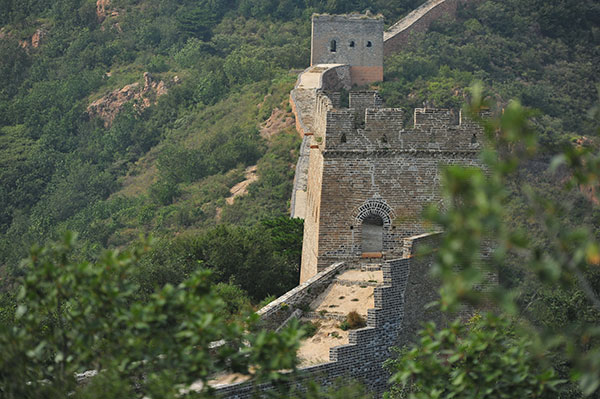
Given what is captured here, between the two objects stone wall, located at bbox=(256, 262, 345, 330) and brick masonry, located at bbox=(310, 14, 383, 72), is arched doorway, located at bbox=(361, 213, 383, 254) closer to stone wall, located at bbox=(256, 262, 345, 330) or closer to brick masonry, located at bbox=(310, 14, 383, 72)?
stone wall, located at bbox=(256, 262, 345, 330)

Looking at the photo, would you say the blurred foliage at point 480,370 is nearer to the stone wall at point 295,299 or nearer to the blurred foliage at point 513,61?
the stone wall at point 295,299

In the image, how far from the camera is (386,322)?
2098cm

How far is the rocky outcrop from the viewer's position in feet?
238

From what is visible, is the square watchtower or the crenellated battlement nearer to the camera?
the crenellated battlement

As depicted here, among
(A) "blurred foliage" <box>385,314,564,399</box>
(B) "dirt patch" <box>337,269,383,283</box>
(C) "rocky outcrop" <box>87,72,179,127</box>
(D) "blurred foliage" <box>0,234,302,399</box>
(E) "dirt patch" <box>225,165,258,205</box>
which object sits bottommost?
(E) "dirt patch" <box>225,165,258,205</box>

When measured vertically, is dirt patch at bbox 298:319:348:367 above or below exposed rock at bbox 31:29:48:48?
above

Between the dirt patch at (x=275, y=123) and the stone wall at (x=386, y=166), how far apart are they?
33259mm

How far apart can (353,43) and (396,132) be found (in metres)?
40.6

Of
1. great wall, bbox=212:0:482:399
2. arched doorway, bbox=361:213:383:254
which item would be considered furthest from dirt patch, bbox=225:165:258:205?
arched doorway, bbox=361:213:383:254

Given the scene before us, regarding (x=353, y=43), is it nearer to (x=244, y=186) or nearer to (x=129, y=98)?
(x=244, y=186)

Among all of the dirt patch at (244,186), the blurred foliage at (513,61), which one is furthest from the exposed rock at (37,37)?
the dirt patch at (244,186)

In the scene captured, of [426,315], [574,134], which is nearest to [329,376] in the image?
[426,315]

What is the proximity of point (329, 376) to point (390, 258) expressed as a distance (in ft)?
14.4

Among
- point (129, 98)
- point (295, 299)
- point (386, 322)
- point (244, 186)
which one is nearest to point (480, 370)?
point (386, 322)
